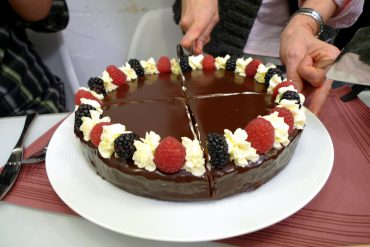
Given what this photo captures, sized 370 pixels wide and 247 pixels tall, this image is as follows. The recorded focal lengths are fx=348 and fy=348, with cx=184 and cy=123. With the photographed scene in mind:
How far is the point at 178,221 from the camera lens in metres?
0.85

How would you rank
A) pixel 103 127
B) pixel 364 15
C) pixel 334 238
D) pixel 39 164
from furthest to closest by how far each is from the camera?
pixel 364 15 → pixel 39 164 → pixel 103 127 → pixel 334 238

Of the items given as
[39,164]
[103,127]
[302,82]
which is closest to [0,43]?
[39,164]

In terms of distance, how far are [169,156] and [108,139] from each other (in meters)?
0.21

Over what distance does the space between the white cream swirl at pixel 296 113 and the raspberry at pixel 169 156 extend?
1.26ft

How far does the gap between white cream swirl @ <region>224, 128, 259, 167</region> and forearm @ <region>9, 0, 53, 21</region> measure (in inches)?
52.6

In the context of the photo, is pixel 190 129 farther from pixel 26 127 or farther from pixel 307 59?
pixel 26 127

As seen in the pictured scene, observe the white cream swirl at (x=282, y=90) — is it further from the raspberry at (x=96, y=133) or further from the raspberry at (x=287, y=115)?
the raspberry at (x=96, y=133)

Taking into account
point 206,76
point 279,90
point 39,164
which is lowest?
point 39,164

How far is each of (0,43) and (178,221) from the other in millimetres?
1331

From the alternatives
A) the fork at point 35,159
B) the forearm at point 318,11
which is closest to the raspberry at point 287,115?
the forearm at point 318,11

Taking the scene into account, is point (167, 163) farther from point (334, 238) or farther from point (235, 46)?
point (235, 46)

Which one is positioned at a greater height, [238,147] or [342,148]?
[238,147]

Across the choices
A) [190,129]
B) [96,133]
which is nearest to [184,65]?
[190,129]

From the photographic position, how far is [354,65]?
3.57 ft
